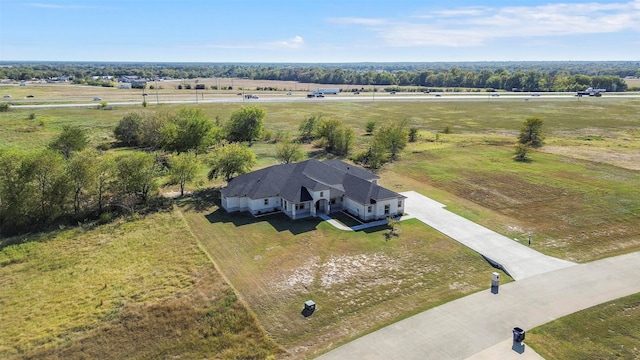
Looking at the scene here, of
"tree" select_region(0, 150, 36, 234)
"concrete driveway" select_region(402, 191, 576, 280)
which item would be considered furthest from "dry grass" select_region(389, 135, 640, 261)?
"tree" select_region(0, 150, 36, 234)

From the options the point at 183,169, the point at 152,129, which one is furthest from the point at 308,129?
the point at 183,169

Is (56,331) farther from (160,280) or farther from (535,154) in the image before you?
(535,154)

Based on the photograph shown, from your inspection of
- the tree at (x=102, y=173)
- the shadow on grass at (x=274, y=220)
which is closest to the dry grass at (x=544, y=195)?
the shadow on grass at (x=274, y=220)

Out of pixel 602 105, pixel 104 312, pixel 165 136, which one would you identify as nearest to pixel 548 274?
pixel 104 312

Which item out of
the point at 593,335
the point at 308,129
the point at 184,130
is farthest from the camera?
the point at 308,129

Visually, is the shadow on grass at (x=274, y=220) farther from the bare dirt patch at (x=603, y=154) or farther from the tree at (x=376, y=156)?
the bare dirt patch at (x=603, y=154)

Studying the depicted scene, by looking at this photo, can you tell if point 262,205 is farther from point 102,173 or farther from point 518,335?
point 518,335
